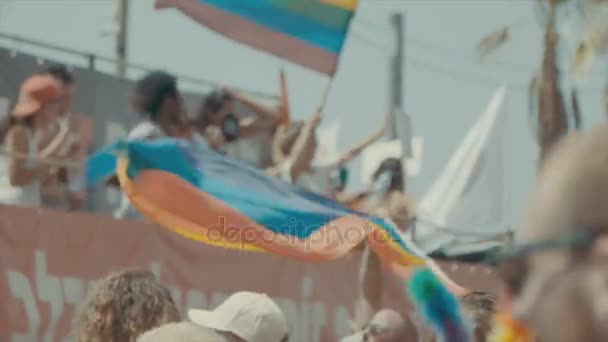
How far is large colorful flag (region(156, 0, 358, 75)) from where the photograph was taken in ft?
29.1

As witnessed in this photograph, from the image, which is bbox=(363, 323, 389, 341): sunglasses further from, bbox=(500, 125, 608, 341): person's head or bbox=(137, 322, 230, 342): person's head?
bbox=(500, 125, 608, 341): person's head

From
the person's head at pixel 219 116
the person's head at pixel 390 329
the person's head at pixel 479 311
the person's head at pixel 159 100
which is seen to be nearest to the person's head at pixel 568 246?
the person's head at pixel 479 311

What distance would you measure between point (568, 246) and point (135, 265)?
21.9 feet

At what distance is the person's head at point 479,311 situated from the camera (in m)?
5.10

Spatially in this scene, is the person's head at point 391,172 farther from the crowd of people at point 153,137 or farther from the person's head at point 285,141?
the person's head at point 285,141

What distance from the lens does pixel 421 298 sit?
186 cm

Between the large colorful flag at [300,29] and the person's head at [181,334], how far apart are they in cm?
475

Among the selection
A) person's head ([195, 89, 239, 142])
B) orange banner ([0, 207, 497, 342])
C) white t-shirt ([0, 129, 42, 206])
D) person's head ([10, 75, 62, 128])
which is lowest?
orange banner ([0, 207, 497, 342])

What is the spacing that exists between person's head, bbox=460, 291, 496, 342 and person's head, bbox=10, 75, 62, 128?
354 centimetres

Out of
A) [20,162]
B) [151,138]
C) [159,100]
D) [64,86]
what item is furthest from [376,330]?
[64,86]

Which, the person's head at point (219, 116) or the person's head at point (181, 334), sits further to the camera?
the person's head at point (219, 116)

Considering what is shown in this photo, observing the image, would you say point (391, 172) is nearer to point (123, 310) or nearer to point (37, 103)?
point (37, 103)

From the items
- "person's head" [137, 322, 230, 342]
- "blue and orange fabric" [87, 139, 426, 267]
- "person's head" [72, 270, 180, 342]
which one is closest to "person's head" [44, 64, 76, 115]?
"blue and orange fabric" [87, 139, 426, 267]

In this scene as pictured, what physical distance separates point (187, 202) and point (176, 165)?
0.31 m
